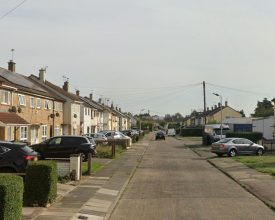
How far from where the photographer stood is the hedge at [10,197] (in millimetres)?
9461

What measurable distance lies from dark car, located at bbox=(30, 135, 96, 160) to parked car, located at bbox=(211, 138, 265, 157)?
1249cm

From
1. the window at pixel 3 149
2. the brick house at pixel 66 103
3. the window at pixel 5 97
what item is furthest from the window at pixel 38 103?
the window at pixel 3 149

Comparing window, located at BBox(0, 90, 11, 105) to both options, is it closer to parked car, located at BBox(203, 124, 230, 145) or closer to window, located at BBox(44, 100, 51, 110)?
window, located at BBox(44, 100, 51, 110)

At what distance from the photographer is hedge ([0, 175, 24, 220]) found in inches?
372

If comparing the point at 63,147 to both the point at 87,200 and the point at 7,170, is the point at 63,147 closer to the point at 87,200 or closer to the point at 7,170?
the point at 7,170

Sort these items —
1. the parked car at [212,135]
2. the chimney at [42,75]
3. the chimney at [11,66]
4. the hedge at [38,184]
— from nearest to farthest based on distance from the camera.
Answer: the hedge at [38,184], the chimney at [11,66], the parked car at [212,135], the chimney at [42,75]

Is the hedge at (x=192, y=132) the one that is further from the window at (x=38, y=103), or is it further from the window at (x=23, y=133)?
the window at (x=23, y=133)

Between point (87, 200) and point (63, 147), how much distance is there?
53.2 ft

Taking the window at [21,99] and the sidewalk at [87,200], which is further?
the window at [21,99]

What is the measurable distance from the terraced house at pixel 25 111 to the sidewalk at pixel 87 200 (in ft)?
44.7

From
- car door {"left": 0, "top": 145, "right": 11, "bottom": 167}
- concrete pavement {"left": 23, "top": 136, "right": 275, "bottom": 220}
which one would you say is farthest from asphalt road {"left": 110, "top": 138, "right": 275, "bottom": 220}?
car door {"left": 0, "top": 145, "right": 11, "bottom": 167}

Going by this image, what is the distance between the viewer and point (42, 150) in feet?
104

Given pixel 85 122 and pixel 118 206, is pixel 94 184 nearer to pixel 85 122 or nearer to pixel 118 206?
pixel 118 206

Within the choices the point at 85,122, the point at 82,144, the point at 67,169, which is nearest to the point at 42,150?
the point at 82,144
